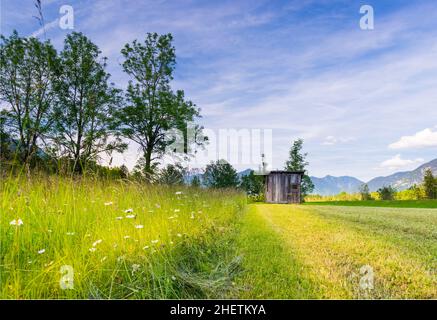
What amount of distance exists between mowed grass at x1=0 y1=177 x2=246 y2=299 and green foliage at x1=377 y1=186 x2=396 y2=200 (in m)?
26.8

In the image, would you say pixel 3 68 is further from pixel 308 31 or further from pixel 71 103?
pixel 308 31

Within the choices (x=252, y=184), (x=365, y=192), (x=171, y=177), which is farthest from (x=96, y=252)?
(x=252, y=184)

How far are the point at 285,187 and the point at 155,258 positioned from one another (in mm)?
22264

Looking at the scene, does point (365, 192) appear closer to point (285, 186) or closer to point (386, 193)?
point (386, 193)

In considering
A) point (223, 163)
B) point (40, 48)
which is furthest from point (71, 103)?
point (223, 163)

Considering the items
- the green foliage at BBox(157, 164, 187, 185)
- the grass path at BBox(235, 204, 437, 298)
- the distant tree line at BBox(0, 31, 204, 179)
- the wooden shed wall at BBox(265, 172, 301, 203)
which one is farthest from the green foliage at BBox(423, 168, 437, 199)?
the green foliage at BBox(157, 164, 187, 185)

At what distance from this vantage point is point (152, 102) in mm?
21359

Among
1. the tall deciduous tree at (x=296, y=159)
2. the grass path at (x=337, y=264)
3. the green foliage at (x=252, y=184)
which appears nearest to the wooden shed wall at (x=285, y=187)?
the tall deciduous tree at (x=296, y=159)

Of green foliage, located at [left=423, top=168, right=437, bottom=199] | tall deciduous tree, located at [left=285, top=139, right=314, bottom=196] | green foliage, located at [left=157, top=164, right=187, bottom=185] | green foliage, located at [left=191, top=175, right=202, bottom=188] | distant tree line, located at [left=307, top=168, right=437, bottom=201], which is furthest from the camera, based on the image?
tall deciduous tree, located at [left=285, top=139, right=314, bottom=196]

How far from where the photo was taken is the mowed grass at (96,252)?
2129mm

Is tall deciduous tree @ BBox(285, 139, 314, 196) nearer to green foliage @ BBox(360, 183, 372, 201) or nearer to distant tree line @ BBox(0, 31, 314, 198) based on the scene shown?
green foliage @ BBox(360, 183, 372, 201)

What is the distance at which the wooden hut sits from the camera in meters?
23.7

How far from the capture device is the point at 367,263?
3.18m
